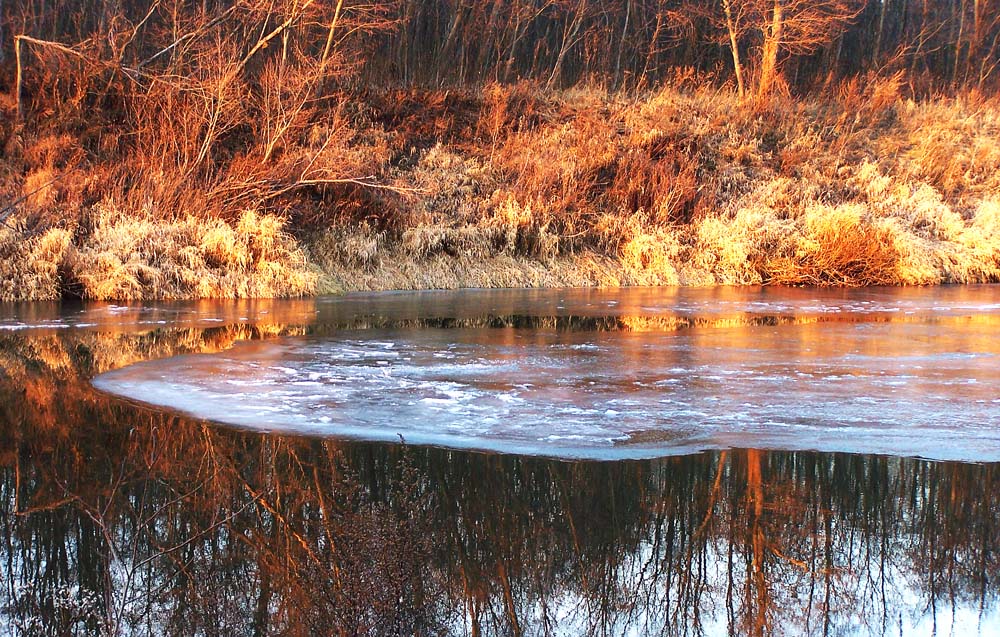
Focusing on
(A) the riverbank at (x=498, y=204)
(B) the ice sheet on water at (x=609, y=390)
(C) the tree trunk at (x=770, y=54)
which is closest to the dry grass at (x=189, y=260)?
(A) the riverbank at (x=498, y=204)

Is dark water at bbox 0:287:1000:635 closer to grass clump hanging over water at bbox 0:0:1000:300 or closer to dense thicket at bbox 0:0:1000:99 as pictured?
grass clump hanging over water at bbox 0:0:1000:300

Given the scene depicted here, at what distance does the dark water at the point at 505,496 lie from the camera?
3.57 metres

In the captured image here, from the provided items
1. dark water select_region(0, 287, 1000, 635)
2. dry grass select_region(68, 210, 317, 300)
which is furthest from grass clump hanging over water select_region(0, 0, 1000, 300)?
dark water select_region(0, 287, 1000, 635)

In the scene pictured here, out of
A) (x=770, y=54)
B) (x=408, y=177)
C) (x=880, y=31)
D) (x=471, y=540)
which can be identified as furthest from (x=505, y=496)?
(x=880, y=31)

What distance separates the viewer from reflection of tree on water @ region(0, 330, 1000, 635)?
3.52m

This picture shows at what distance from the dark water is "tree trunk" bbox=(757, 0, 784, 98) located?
2142cm

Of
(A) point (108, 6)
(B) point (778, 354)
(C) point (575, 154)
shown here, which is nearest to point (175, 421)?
(B) point (778, 354)

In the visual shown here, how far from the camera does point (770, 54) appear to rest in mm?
29750

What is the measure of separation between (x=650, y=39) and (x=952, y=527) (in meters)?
31.9

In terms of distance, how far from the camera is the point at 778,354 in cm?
971

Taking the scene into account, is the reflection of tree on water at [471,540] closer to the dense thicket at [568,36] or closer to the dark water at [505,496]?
the dark water at [505,496]

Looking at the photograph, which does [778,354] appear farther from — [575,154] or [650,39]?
[650,39]

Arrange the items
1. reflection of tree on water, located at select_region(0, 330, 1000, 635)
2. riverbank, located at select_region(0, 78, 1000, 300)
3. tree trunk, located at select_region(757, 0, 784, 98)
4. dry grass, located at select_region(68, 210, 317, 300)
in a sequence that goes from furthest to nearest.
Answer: tree trunk, located at select_region(757, 0, 784, 98) → riverbank, located at select_region(0, 78, 1000, 300) → dry grass, located at select_region(68, 210, 317, 300) → reflection of tree on water, located at select_region(0, 330, 1000, 635)

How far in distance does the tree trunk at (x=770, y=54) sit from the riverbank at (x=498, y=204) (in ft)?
6.03
